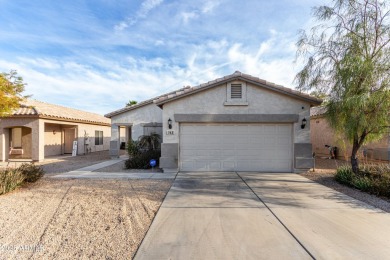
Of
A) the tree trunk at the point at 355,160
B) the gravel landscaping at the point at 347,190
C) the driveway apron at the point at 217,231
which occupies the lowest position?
the driveway apron at the point at 217,231

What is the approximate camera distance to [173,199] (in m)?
6.28

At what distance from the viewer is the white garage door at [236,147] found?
10.5m

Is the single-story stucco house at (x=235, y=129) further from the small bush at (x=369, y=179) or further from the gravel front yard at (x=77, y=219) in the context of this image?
the gravel front yard at (x=77, y=219)

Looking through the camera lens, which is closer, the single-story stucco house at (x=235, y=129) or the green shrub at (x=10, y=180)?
the green shrub at (x=10, y=180)

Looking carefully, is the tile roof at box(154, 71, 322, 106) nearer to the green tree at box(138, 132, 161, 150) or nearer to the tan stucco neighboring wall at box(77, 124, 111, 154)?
the green tree at box(138, 132, 161, 150)

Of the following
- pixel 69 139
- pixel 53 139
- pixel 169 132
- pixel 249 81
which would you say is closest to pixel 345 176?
pixel 249 81

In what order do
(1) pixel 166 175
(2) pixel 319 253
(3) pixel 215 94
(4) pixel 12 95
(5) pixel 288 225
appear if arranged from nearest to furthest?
(2) pixel 319 253
(5) pixel 288 225
(4) pixel 12 95
(1) pixel 166 175
(3) pixel 215 94

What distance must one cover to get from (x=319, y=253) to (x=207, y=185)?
4.64 meters

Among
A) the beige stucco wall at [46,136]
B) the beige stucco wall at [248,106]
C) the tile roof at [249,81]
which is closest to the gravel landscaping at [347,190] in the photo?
the beige stucco wall at [248,106]

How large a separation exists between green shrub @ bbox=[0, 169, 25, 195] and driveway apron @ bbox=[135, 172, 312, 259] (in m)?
5.11

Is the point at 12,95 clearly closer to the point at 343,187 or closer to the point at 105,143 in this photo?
the point at 343,187

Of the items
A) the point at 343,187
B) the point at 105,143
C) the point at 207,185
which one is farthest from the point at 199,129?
the point at 105,143

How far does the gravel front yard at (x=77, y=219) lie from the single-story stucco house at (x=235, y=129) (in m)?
3.02

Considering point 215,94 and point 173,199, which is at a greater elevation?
point 215,94
